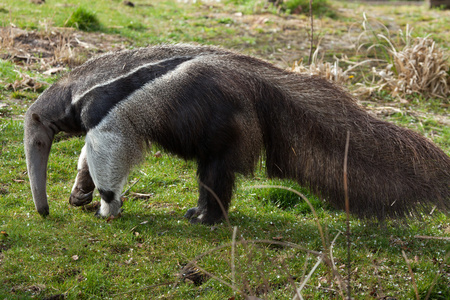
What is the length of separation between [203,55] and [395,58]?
5.23 m

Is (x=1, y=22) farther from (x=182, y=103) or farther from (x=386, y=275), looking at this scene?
(x=386, y=275)

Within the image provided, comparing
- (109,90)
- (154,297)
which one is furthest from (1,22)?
(154,297)

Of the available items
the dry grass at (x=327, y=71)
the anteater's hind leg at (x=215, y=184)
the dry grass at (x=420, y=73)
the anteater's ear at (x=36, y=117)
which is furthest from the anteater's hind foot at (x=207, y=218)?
the dry grass at (x=420, y=73)

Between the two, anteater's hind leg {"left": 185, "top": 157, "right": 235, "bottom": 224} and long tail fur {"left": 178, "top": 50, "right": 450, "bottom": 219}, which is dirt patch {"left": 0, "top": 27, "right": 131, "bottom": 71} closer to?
anteater's hind leg {"left": 185, "top": 157, "right": 235, "bottom": 224}

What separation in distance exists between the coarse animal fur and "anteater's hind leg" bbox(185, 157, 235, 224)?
0.5 inches

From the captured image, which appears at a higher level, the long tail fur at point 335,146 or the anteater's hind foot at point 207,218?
the long tail fur at point 335,146

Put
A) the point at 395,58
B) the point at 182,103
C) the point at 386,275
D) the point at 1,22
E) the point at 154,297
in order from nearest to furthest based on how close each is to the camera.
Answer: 1. the point at 154,297
2. the point at 386,275
3. the point at 182,103
4. the point at 395,58
5. the point at 1,22

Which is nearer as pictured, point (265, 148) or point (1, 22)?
point (265, 148)

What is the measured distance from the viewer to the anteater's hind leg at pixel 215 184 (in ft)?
15.9

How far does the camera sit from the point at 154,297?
160 inches

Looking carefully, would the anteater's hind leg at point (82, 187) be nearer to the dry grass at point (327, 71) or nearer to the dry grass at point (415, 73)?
the dry grass at point (327, 71)

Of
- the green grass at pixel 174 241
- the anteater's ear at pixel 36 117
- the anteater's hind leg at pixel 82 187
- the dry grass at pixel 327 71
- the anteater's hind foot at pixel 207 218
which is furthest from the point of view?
the dry grass at pixel 327 71

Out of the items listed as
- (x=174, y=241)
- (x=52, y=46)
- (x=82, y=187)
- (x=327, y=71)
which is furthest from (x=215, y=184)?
(x=52, y=46)

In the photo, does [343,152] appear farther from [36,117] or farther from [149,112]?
[36,117]
